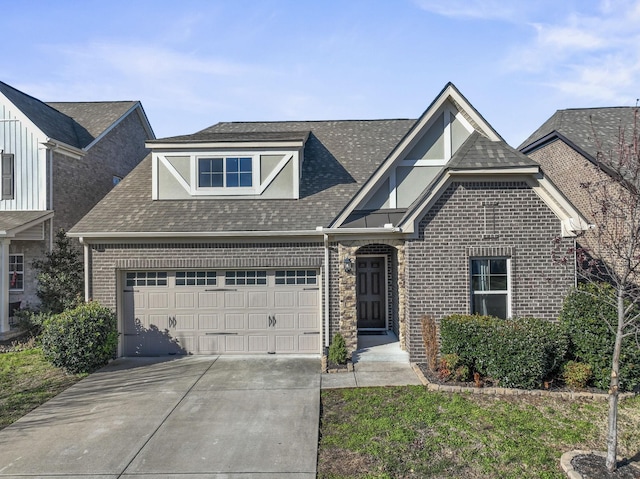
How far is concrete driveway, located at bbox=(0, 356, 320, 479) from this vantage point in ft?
17.5

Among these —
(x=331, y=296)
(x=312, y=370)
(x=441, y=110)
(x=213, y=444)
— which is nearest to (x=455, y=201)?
(x=441, y=110)

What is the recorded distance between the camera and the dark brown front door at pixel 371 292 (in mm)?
12547

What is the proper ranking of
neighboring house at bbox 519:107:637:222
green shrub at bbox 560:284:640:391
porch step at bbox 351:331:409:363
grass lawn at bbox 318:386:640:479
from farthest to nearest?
neighboring house at bbox 519:107:637:222 < porch step at bbox 351:331:409:363 < green shrub at bbox 560:284:640:391 < grass lawn at bbox 318:386:640:479

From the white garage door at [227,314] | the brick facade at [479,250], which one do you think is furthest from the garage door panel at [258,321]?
the brick facade at [479,250]

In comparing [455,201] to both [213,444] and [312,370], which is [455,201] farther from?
[213,444]

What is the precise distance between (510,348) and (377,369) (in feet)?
9.66

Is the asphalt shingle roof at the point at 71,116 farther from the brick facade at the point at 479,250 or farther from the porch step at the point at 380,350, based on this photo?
the brick facade at the point at 479,250

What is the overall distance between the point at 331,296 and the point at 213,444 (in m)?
5.06

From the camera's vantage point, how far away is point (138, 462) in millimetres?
5461

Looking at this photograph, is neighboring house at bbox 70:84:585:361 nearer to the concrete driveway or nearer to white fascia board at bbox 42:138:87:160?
the concrete driveway

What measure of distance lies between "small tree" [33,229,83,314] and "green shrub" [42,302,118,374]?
9.32ft

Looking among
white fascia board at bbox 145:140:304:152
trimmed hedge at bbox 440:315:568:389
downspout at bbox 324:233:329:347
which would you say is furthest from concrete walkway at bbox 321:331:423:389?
white fascia board at bbox 145:140:304:152

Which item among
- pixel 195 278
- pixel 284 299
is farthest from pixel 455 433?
pixel 195 278

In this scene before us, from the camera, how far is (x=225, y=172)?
11.9m
